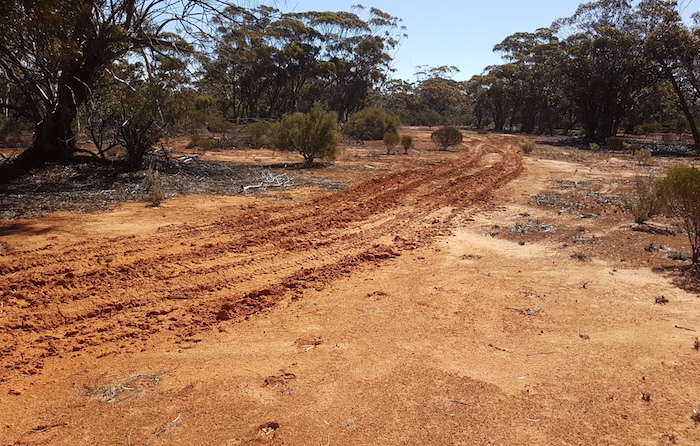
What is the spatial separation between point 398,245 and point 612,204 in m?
6.66

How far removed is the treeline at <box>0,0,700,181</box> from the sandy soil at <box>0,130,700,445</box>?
18.8ft

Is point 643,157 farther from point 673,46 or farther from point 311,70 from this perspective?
point 311,70

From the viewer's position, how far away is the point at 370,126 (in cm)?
3472

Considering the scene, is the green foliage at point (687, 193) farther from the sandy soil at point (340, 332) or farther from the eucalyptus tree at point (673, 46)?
the eucalyptus tree at point (673, 46)

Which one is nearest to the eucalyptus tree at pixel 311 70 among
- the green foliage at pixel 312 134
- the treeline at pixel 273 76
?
the treeline at pixel 273 76

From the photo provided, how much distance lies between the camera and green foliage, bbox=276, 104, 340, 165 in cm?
1895

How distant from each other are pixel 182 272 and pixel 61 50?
22.5 ft

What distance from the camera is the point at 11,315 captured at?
15.7 ft

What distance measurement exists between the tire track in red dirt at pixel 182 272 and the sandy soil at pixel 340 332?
0.10 ft

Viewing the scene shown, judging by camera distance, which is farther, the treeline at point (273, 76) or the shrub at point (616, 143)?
the shrub at point (616, 143)

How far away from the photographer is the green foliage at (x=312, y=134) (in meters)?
19.0

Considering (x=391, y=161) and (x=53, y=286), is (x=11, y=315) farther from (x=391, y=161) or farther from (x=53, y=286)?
(x=391, y=161)

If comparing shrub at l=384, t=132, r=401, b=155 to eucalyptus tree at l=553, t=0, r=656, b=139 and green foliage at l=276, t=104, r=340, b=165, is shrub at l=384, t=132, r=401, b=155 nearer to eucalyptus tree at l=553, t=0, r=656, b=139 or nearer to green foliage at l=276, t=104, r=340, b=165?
green foliage at l=276, t=104, r=340, b=165

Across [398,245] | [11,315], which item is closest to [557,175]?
[398,245]
